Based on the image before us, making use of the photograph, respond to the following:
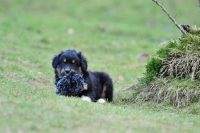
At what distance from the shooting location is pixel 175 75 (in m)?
10.0

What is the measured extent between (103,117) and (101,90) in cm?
357

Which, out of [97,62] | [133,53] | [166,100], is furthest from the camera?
[133,53]

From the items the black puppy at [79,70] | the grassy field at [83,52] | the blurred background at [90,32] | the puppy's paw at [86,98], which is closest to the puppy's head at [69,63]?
the black puppy at [79,70]

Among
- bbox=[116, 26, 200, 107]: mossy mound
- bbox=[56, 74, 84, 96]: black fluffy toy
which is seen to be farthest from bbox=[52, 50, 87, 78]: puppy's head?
bbox=[116, 26, 200, 107]: mossy mound

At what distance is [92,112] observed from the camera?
755cm

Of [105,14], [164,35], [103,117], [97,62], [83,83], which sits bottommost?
[103,117]

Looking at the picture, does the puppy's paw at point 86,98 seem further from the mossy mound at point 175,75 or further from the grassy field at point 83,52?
the mossy mound at point 175,75

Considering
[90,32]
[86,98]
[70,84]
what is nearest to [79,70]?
[70,84]

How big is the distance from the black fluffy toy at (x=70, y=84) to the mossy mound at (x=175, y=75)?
124cm

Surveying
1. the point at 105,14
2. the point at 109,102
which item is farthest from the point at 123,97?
the point at 105,14

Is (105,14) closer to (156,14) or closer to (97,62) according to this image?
(156,14)

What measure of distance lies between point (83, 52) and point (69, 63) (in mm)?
8833

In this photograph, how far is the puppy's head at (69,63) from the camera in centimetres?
981

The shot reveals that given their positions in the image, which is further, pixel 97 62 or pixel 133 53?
pixel 133 53
